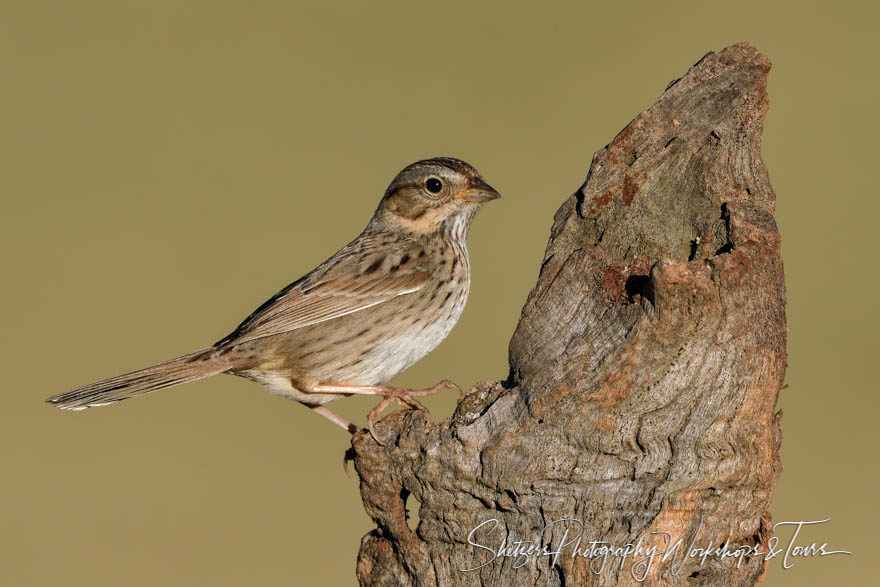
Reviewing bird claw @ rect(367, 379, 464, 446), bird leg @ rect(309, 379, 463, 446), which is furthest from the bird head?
bird claw @ rect(367, 379, 464, 446)

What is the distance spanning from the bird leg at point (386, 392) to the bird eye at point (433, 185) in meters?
1.41

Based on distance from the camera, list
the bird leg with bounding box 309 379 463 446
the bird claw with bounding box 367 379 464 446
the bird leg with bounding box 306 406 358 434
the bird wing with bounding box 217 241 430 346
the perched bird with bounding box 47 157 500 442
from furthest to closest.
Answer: the bird wing with bounding box 217 241 430 346
the perched bird with bounding box 47 157 500 442
the bird leg with bounding box 306 406 358 434
the bird claw with bounding box 367 379 464 446
the bird leg with bounding box 309 379 463 446

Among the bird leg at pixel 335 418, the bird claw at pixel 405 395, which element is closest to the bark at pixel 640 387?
the bird claw at pixel 405 395

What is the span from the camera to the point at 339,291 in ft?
19.8

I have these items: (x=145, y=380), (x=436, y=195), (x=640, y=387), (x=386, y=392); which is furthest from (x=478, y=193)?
(x=640, y=387)

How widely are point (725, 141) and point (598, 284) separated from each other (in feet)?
2.86

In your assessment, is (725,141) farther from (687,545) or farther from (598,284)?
(687,545)

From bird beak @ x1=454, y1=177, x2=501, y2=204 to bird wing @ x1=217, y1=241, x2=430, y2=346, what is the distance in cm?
46

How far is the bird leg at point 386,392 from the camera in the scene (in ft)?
15.5

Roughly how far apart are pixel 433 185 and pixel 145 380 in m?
2.11

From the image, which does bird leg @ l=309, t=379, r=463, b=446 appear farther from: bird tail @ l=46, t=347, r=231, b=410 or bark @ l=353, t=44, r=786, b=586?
bird tail @ l=46, t=347, r=231, b=410

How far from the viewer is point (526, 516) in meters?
3.99

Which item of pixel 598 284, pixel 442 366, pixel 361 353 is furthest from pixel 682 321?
pixel 442 366

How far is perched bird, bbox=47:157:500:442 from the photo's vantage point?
19.1 ft
